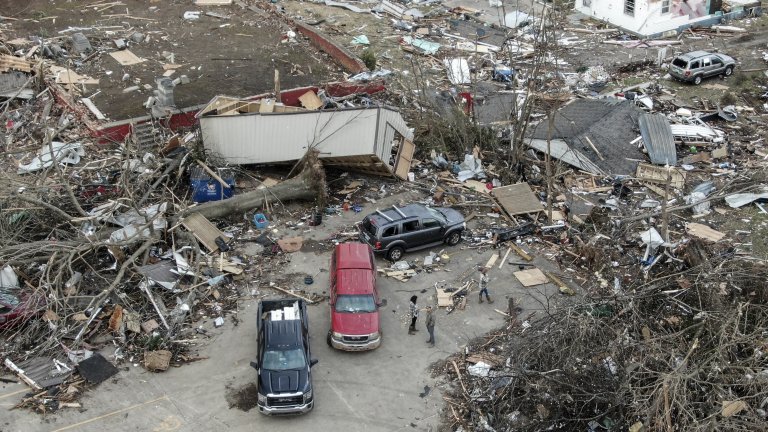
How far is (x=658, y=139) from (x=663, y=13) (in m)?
11.5

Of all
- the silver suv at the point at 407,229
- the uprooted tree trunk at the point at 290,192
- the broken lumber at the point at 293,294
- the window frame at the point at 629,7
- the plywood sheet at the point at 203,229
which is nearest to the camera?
the broken lumber at the point at 293,294

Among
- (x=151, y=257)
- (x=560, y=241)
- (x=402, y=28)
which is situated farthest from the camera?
(x=402, y=28)

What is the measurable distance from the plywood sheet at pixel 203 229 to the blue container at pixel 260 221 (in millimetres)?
1046

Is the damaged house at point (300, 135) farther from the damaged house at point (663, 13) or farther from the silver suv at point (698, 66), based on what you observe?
the damaged house at point (663, 13)

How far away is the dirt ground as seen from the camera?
24.4m

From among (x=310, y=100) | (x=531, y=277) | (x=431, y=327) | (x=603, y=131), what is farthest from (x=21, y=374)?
(x=603, y=131)

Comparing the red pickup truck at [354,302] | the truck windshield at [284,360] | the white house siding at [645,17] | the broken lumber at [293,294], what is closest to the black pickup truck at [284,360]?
the truck windshield at [284,360]

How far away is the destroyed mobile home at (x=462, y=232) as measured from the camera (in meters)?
12.5

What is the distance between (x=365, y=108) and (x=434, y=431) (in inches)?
354

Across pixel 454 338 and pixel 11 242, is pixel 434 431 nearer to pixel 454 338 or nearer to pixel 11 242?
pixel 454 338

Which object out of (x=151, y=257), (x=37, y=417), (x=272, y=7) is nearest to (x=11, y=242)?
(x=151, y=257)

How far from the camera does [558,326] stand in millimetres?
12734

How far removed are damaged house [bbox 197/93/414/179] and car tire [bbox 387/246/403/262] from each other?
125 inches

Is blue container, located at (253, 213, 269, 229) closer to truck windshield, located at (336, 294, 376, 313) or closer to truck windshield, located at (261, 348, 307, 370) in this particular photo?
truck windshield, located at (336, 294, 376, 313)
